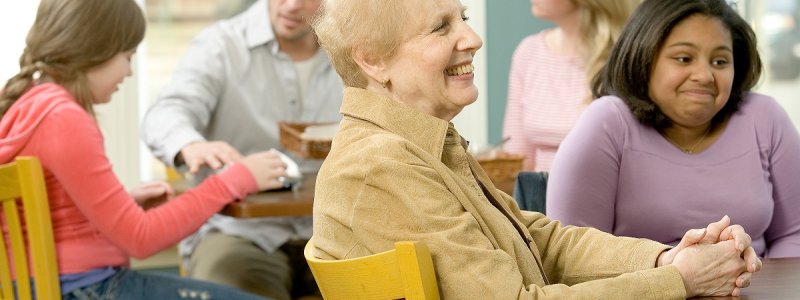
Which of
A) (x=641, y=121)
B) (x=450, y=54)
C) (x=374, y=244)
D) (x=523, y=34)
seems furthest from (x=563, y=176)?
(x=523, y=34)

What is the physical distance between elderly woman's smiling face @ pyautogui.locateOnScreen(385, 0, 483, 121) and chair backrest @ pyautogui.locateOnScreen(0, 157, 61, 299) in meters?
0.98

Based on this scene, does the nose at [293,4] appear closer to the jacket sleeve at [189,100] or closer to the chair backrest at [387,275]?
the jacket sleeve at [189,100]

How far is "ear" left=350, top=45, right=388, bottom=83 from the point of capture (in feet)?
5.78

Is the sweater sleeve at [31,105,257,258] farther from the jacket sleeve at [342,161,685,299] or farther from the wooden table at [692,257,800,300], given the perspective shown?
the wooden table at [692,257,800,300]

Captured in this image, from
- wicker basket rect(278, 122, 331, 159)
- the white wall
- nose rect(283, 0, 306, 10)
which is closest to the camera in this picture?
wicker basket rect(278, 122, 331, 159)

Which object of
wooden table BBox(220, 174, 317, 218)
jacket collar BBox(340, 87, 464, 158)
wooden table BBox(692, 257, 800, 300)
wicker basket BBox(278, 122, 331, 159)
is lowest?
wooden table BBox(220, 174, 317, 218)

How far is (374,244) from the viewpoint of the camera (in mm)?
1567

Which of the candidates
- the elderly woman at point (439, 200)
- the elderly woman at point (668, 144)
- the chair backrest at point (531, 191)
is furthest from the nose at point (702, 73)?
the elderly woman at point (439, 200)

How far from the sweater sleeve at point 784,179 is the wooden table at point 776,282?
21.9 inches

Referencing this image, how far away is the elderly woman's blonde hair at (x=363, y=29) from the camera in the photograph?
5.72ft

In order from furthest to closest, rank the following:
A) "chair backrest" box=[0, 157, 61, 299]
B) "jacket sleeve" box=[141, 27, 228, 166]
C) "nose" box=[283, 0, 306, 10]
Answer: "nose" box=[283, 0, 306, 10] < "jacket sleeve" box=[141, 27, 228, 166] < "chair backrest" box=[0, 157, 61, 299]

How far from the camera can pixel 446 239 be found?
155 centimetres

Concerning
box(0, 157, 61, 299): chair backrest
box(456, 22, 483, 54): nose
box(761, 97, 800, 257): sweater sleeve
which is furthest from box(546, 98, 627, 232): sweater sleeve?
box(0, 157, 61, 299): chair backrest

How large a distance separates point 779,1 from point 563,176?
105 inches
